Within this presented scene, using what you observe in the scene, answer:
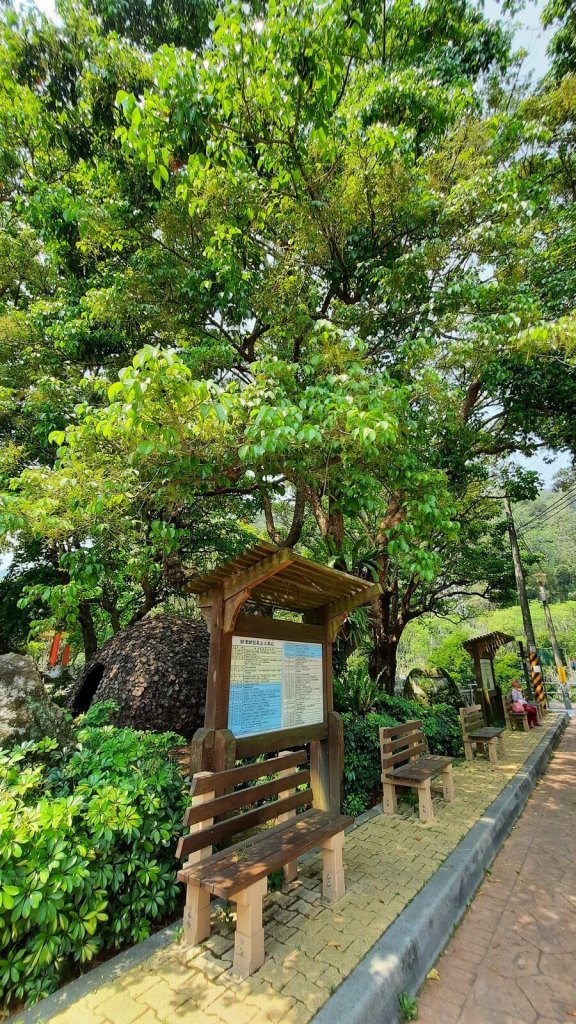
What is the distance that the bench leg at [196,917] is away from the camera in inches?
109

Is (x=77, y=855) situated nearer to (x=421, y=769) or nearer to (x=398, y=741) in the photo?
(x=398, y=741)

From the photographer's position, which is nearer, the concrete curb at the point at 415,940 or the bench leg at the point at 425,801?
the concrete curb at the point at 415,940

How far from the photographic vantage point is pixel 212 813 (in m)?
2.90

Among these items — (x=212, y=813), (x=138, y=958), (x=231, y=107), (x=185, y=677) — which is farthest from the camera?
(x=185, y=677)

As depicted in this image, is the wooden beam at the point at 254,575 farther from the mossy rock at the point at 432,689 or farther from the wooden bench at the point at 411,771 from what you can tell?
the mossy rock at the point at 432,689

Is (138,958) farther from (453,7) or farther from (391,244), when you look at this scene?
(453,7)

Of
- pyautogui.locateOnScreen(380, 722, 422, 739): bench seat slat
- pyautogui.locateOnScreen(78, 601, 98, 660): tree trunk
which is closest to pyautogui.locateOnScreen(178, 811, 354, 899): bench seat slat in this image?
pyautogui.locateOnScreen(380, 722, 422, 739): bench seat slat

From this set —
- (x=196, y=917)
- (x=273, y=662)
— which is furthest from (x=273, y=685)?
(x=196, y=917)

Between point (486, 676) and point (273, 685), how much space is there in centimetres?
888

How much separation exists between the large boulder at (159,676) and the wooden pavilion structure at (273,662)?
6.91ft

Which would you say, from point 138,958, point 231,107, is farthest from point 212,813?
point 231,107

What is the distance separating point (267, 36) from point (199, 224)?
8.00ft

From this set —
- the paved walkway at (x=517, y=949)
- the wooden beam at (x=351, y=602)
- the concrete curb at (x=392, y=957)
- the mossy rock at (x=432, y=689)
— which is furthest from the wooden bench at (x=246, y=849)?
the mossy rock at (x=432, y=689)

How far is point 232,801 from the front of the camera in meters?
3.05
